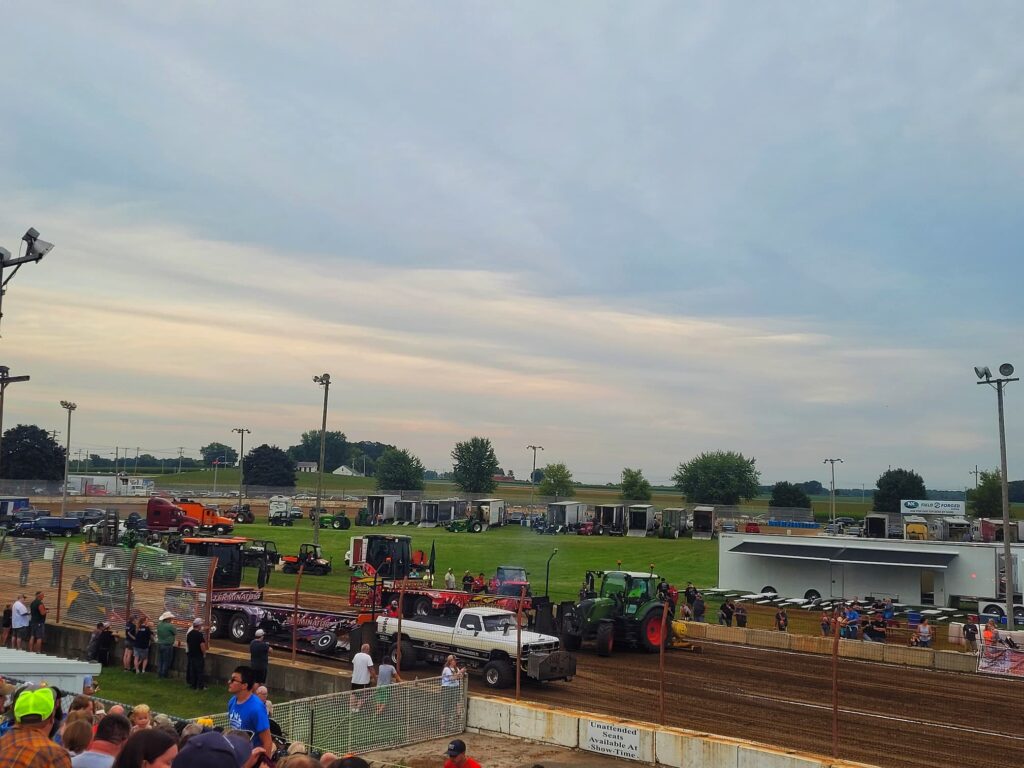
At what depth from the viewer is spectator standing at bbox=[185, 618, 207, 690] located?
18172 mm

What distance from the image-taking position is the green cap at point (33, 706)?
17.3 feet

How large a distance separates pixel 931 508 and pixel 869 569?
2449 cm

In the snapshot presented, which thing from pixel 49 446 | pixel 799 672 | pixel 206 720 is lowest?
pixel 799 672

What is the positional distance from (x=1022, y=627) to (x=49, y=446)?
340 ft

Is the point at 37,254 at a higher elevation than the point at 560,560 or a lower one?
higher

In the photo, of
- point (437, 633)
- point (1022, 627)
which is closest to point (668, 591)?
point (437, 633)

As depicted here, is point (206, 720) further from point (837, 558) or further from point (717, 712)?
point (837, 558)

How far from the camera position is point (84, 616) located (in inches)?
859

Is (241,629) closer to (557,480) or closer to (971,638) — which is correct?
(971,638)

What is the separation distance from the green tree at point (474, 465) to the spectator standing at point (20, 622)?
112 meters

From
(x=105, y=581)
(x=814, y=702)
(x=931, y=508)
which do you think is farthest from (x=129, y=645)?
(x=931, y=508)

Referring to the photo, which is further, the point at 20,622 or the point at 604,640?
the point at 604,640

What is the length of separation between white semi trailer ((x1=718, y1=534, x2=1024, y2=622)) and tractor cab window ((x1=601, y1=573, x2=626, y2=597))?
52.4 ft

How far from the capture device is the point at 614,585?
26.0 m
